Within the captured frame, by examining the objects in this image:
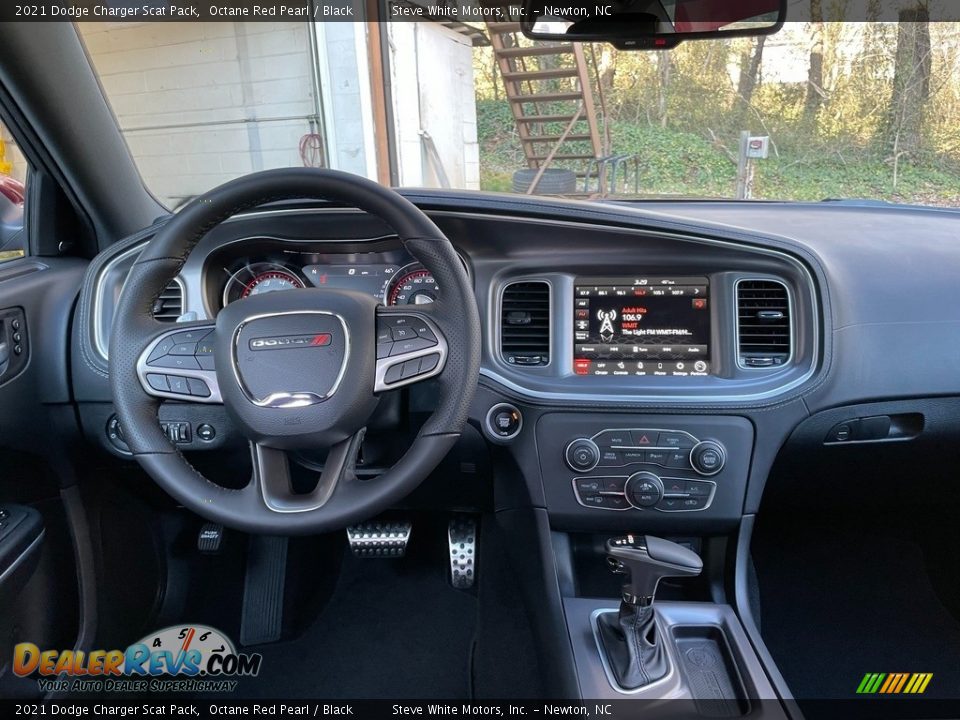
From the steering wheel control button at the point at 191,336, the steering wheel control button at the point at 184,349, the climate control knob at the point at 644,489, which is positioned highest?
the steering wheel control button at the point at 191,336

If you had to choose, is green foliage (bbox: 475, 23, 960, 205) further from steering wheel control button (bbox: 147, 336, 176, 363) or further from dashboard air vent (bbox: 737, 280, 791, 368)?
steering wheel control button (bbox: 147, 336, 176, 363)

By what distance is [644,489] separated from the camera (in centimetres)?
170

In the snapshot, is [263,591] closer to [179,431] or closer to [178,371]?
[179,431]

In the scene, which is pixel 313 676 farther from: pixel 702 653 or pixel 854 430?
pixel 854 430

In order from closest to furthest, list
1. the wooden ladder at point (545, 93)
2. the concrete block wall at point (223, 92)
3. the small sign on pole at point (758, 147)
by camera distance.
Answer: the small sign on pole at point (758, 147)
the wooden ladder at point (545, 93)
the concrete block wall at point (223, 92)

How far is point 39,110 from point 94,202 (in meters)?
0.30

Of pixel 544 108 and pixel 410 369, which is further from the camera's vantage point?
pixel 544 108

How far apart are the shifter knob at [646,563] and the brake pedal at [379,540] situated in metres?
0.89

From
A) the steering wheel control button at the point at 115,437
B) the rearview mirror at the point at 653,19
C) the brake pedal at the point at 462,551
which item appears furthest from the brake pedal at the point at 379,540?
the rearview mirror at the point at 653,19

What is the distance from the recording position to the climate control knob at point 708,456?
1.69m

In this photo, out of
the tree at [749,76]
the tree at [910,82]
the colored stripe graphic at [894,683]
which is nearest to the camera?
the colored stripe graphic at [894,683]

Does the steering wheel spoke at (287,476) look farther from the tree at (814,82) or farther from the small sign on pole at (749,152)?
the tree at (814,82)

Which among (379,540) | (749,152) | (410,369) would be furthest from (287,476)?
(749,152)

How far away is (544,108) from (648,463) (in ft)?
13.6
